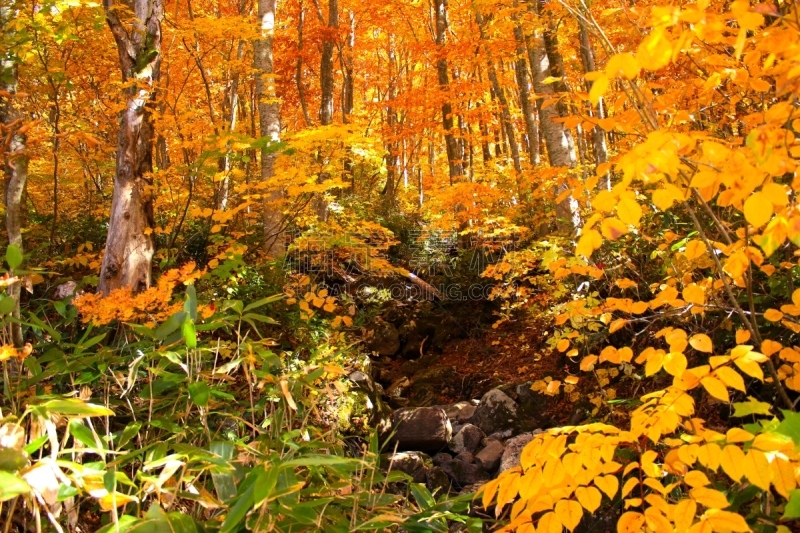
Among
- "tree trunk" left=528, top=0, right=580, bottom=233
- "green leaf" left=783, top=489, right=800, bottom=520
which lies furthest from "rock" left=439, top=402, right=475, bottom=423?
"green leaf" left=783, top=489, right=800, bottom=520

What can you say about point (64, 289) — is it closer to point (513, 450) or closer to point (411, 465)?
point (411, 465)

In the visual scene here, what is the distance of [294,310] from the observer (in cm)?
561

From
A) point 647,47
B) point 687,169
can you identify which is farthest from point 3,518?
point 687,169

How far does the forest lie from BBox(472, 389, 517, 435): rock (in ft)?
0.08

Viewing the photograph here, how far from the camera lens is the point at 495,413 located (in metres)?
5.46

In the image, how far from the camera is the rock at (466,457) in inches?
190

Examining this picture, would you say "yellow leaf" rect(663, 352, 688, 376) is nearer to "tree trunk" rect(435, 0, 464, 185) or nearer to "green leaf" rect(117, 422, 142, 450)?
"green leaf" rect(117, 422, 142, 450)

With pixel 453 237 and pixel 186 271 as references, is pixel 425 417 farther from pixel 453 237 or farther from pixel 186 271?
pixel 453 237

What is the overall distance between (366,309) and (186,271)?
12.0 feet

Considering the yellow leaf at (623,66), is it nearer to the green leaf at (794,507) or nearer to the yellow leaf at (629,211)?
the yellow leaf at (629,211)

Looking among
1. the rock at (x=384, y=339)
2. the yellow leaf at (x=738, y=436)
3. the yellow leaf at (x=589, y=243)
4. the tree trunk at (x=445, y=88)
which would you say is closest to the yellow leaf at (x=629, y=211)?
the yellow leaf at (x=589, y=243)

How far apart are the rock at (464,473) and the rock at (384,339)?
9.38 feet

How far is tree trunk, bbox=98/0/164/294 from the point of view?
450 cm

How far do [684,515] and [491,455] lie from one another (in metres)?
3.78
